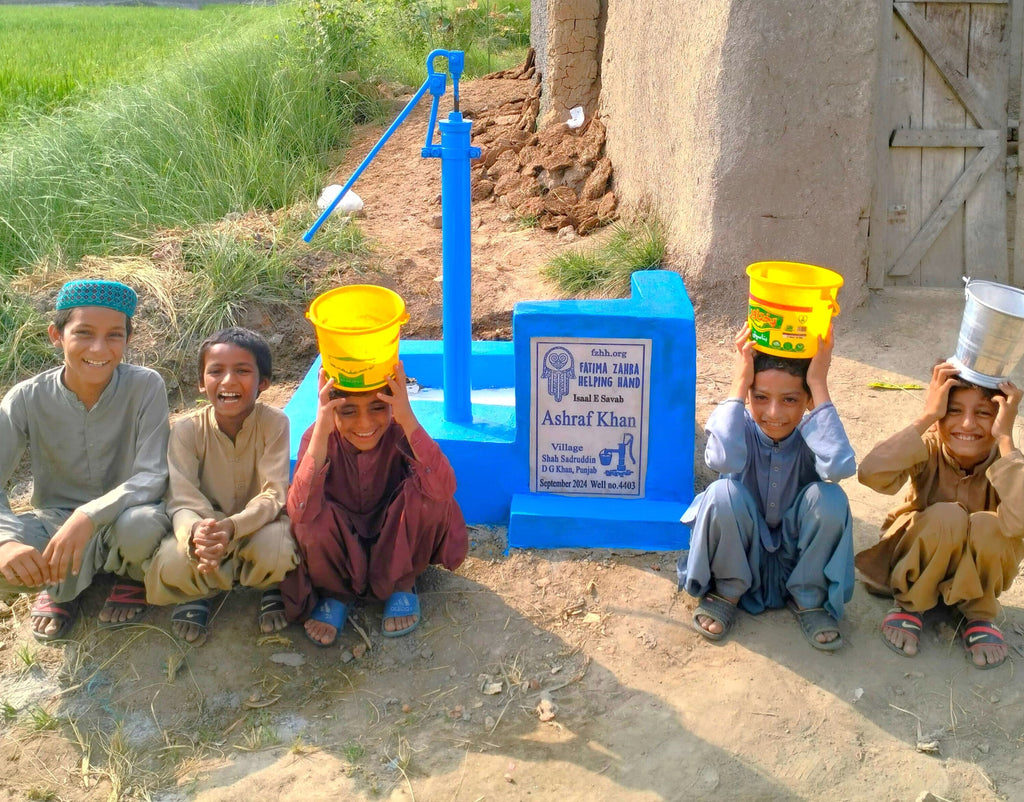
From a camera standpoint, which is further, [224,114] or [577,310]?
Result: [224,114]

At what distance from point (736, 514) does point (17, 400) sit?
7.17 feet

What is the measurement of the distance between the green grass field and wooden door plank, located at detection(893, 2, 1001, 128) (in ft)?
20.6

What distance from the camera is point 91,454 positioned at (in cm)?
317

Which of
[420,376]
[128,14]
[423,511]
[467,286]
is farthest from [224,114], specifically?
[128,14]

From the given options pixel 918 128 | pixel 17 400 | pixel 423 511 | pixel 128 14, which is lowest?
pixel 423 511

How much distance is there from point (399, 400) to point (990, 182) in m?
4.04

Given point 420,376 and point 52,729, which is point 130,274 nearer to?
point 420,376

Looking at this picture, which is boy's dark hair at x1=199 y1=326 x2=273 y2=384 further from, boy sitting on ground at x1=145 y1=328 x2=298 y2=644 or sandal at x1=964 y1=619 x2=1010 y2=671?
sandal at x1=964 y1=619 x2=1010 y2=671

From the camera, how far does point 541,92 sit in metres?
7.76

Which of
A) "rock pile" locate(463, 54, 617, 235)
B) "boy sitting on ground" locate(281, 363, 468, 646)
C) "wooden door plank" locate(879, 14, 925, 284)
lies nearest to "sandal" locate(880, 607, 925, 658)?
"boy sitting on ground" locate(281, 363, 468, 646)

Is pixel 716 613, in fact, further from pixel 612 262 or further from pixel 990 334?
pixel 612 262

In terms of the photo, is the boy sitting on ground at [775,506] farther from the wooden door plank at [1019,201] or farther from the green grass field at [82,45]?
the green grass field at [82,45]

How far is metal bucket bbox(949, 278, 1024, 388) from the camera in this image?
8.74 feet

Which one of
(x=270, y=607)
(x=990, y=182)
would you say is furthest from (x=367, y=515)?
(x=990, y=182)
